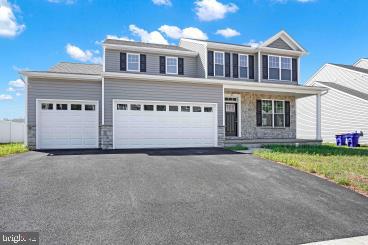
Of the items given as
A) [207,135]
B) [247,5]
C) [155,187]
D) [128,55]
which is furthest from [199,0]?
[155,187]

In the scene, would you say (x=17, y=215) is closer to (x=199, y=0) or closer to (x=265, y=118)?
(x=199, y=0)

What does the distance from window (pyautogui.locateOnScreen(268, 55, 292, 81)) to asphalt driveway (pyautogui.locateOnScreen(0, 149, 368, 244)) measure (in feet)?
35.5

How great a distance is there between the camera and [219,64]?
16.4 m

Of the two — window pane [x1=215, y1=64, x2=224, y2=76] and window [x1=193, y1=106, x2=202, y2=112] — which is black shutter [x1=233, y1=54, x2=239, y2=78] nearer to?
window pane [x1=215, y1=64, x2=224, y2=76]

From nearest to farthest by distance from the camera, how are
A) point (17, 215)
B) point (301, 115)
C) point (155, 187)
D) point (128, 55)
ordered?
1. point (17, 215)
2. point (155, 187)
3. point (128, 55)
4. point (301, 115)

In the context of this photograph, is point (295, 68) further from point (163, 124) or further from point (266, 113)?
point (163, 124)

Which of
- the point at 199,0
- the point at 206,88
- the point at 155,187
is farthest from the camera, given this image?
the point at 206,88

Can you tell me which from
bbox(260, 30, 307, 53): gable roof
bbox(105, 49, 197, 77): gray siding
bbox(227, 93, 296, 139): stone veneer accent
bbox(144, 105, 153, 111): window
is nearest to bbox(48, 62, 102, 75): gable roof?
bbox(105, 49, 197, 77): gray siding

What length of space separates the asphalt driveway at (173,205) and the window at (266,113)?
9510 millimetres

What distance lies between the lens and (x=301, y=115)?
76.8 ft

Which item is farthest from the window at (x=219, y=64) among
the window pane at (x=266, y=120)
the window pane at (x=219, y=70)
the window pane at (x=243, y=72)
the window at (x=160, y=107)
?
the window at (x=160, y=107)

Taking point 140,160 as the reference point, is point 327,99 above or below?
above

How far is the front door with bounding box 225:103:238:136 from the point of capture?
53.9 feet

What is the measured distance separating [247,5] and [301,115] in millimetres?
13316
